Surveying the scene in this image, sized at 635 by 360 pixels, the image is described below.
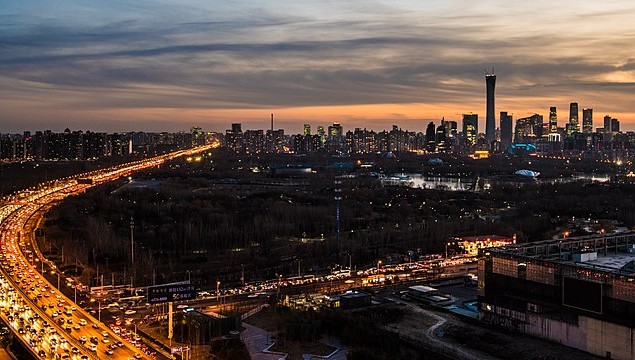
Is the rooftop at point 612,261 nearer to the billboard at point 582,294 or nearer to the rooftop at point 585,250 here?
the rooftop at point 585,250

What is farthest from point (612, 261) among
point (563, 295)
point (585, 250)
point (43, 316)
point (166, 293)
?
point (43, 316)

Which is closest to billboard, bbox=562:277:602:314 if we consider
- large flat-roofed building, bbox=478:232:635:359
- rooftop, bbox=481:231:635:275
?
large flat-roofed building, bbox=478:232:635:359

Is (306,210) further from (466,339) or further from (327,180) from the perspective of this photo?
(327,180)

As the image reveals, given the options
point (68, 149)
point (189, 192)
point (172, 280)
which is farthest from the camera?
point (68, 149)

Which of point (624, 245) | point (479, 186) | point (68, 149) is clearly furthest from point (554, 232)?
point (68, 149)

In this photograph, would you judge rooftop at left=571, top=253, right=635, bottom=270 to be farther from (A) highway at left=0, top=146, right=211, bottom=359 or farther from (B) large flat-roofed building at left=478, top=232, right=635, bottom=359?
(A) highway at left=0, top=146, right=211, bottom=359

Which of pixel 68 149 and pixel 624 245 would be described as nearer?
pixel 624 245

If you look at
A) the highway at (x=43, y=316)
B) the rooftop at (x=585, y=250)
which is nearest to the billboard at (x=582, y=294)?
the rooftop at (x=585, y=250)
